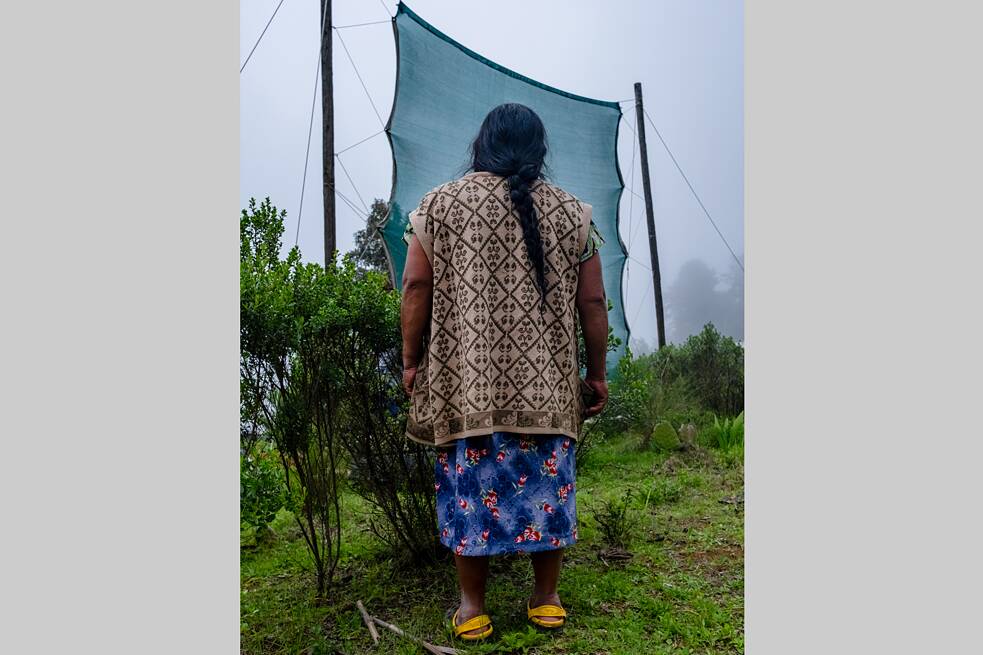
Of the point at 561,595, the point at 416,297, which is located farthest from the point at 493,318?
the point at 561,595

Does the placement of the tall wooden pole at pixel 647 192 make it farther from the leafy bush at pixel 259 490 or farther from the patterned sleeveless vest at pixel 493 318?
the leafy bush at pixel 259 490

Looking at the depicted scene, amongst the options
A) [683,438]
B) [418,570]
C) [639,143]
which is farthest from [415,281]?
[639,143]

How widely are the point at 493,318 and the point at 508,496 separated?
58 centimetres

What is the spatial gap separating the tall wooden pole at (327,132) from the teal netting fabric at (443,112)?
17.0 inches

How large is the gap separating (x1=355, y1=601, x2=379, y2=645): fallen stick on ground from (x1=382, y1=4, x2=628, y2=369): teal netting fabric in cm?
242

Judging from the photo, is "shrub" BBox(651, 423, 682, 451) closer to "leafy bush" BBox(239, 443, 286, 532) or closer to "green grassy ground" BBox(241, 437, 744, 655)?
"green grassy ground" BBox(241, 437, 744, 655)

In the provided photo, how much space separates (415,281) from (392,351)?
1.75 ft

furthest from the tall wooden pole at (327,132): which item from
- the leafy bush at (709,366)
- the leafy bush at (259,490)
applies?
the leafy bush at (709,366)

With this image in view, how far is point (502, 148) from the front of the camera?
7.49 ft

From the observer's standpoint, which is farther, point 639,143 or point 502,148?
point 639,143

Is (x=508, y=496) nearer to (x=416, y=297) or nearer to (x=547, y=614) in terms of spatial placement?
(x=547, y=614)

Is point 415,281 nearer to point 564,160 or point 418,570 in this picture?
point 418,570

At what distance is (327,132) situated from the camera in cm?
459

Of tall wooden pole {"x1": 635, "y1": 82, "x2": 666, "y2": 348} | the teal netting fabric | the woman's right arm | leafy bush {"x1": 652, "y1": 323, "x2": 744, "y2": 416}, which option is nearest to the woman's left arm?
the woman's right arm
